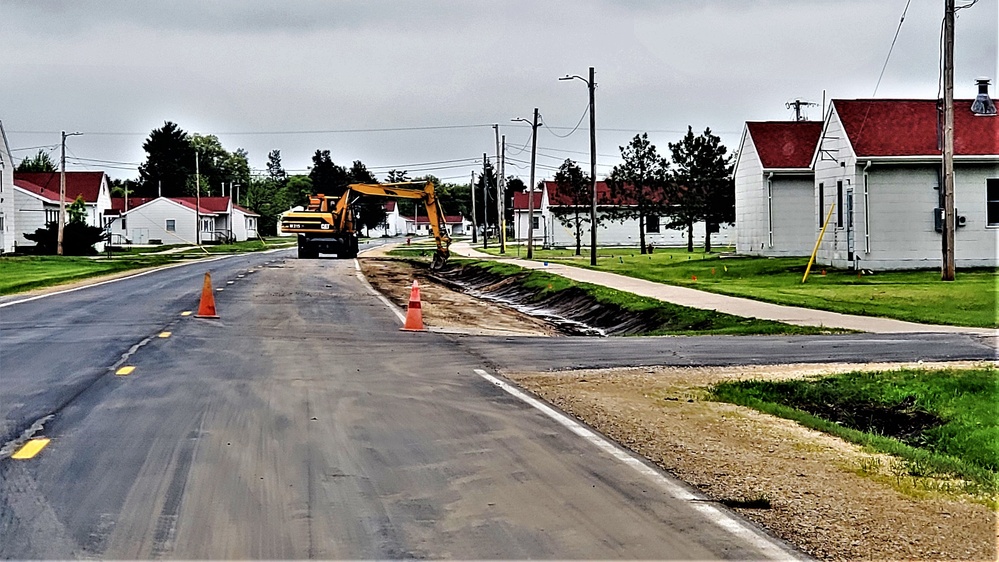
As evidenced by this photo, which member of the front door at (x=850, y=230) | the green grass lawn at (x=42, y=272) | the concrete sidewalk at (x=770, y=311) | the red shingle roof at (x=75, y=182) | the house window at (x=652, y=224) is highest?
the red shingle roof at (x=75, y=182)

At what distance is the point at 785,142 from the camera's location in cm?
4866

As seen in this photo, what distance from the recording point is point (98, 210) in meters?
95.4

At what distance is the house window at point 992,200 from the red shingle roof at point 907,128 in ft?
3.42

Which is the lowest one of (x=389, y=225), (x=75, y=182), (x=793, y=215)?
(x=793, y=215)

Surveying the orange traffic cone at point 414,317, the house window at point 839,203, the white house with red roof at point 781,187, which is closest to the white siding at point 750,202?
the white house with red roof at point 781,187

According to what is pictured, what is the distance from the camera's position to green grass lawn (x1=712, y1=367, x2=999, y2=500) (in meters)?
11.0

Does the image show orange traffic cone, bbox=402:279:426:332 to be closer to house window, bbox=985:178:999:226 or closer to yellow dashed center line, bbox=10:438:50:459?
yellow dashed center line, bbox=10:438:50:459

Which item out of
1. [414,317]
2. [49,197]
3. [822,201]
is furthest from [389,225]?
[414,317]

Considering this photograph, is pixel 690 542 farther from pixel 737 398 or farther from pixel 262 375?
pixel 262 375

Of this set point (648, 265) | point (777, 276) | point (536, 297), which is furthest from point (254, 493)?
point (648, 265)

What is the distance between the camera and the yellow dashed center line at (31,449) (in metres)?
8.97

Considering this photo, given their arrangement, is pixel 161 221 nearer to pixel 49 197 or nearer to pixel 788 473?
pixel 49 197

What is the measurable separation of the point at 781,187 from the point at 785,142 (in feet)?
7.31

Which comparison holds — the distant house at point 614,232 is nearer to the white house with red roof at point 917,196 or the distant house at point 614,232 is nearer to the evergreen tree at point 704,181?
the evergreen tree at point 704,181
